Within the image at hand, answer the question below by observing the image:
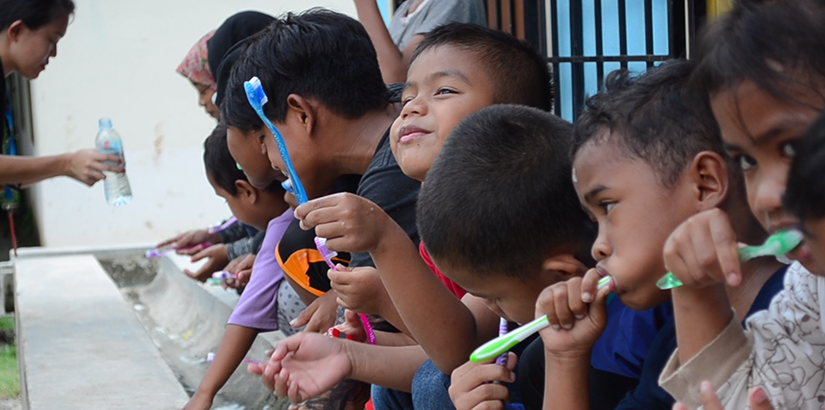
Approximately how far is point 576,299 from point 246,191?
2.48 m

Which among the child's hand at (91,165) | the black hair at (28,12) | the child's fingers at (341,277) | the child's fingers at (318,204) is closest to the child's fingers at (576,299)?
the child's fingers at (318,204)

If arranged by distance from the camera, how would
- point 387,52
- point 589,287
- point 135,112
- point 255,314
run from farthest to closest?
point 135,112 → point 387,52 → point 255,314 → point 589,287

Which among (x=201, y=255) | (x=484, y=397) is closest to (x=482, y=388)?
(x=484, y=397)

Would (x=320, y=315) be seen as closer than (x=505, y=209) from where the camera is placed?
No

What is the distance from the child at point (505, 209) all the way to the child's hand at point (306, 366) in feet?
1.57

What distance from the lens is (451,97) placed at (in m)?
2.22

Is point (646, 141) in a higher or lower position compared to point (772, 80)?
lower

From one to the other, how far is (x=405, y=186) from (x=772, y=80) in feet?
4.33

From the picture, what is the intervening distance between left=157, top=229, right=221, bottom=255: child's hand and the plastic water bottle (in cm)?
39

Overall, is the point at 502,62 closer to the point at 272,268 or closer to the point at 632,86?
the point at 632,86

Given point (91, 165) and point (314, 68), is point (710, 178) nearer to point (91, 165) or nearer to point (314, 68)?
point (314, 68)

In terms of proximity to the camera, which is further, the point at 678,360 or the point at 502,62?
the point at 502,62

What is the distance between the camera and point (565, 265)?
1.76 metres

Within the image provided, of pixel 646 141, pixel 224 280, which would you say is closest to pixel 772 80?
pixel 646 141
